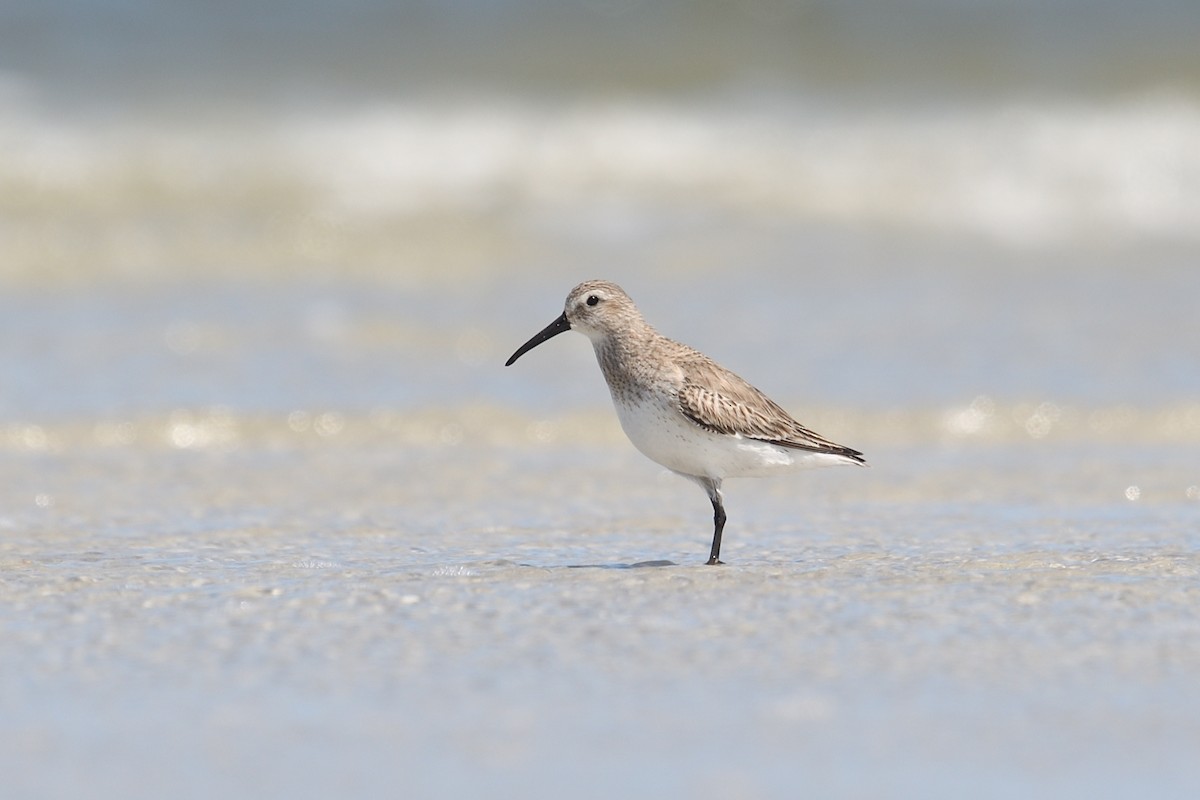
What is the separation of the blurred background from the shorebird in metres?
2.63

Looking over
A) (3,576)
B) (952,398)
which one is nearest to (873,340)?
(952,398)

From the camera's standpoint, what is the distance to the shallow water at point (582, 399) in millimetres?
3578

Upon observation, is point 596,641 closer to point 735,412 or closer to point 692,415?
point 692,415

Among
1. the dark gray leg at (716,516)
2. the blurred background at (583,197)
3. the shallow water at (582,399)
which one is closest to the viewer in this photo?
the shallow water at (582,399)

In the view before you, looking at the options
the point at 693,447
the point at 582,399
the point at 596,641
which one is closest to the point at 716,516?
the point at 693,447

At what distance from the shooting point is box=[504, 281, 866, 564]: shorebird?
555 centimetres

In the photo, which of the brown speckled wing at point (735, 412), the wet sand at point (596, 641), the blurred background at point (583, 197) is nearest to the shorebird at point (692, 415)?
the brown speckled wing at point (735, 412)

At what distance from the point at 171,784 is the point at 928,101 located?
1182cm

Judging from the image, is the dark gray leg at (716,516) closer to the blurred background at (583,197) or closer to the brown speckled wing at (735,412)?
the brown speckled wing at (735,412)

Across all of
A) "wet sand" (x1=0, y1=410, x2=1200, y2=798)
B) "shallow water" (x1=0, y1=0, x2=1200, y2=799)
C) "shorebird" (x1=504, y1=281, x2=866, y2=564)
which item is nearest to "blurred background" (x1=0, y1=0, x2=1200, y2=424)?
"shallow water" (x1=0, y1=0, x2=1200, y2=799)

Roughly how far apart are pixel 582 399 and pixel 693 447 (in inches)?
123

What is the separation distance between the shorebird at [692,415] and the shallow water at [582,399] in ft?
1.14

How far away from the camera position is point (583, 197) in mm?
12516

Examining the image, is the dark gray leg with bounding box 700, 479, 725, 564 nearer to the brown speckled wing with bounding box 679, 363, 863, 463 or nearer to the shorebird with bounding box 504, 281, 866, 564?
the shorebird with bounding box 504, 281, 866, 564
